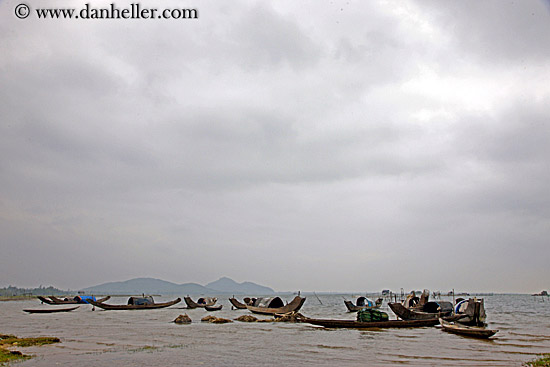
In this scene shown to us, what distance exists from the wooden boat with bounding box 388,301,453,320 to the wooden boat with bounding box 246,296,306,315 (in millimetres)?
9595

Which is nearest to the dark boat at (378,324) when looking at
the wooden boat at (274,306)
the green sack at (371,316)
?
the green sack at (371,316)

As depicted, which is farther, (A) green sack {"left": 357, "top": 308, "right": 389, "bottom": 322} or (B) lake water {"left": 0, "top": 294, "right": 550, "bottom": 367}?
(A) green sack {"left": 357, "top": 308, "right": 389, "bottom": 322}

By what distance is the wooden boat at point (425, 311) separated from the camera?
97.2 feet

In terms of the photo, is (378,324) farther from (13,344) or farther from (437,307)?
(13,344)

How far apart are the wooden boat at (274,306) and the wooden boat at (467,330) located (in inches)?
564

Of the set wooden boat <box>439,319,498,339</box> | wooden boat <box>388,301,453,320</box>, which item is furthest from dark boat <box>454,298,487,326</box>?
wooden boat <box>388,301,453,320</box>

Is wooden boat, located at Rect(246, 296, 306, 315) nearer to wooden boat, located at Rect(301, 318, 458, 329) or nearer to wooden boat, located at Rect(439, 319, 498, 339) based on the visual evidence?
wooden boat, located at Rect(301, 318, 458, 329)

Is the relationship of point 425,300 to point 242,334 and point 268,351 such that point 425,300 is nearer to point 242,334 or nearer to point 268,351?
point 242,334

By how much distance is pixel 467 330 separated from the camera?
23.3 meters

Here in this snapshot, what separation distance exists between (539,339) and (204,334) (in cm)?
1995

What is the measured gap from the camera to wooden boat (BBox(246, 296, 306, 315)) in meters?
37.6

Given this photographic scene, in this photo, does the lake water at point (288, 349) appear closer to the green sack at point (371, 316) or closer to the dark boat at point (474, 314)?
the green sack at point (371, 316)

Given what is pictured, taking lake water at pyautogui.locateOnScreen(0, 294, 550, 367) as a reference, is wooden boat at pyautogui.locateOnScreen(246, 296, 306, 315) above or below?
below

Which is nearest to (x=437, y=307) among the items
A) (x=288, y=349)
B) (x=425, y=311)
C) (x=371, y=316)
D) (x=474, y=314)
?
(x=425, y=311)
